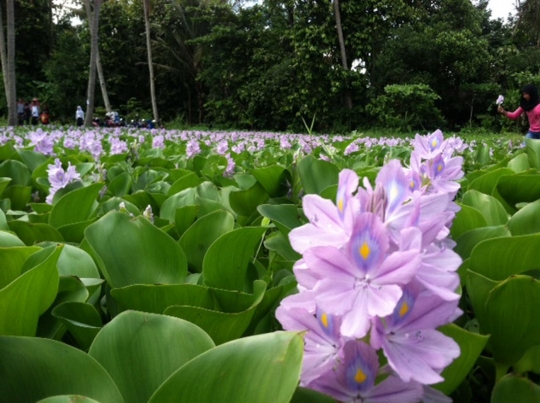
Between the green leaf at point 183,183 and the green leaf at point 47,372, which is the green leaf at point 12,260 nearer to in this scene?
the green leaf at point 47,372

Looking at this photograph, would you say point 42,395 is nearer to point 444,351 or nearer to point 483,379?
point 444,351

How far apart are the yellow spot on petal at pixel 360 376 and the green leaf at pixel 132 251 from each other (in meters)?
0.48

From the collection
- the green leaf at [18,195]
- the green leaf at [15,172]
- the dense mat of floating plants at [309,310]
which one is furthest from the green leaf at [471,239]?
the green leaf at [15,172]

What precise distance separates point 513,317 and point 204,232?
67 centimetres

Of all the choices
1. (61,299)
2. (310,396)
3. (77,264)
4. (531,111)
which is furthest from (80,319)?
(531,111)

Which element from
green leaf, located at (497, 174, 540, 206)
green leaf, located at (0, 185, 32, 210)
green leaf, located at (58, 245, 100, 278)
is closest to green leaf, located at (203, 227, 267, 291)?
green leaf, located at (58, 245, 100, 278)

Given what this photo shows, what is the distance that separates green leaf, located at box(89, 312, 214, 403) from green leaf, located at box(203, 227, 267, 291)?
11.5 inches

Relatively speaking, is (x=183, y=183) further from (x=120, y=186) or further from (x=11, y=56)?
(x=11, y=56)

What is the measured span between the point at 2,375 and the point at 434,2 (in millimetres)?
30557

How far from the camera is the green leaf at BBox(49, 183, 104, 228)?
1437 mm

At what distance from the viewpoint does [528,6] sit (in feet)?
78.0

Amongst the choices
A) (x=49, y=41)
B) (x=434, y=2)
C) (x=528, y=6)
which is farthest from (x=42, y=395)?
(x=49, y=41)

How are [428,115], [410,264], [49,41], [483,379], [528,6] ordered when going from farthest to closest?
[49,41] < [528,6] < [428,115] < [483,379] < [410,264]

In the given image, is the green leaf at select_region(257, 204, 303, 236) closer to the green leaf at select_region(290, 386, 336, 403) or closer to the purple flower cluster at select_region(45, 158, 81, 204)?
the green leaf at select_region(290, 386, 336, 403)
